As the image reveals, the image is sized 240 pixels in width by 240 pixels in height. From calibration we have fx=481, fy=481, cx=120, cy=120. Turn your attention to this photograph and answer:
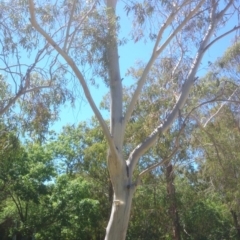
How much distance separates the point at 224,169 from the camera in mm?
15172

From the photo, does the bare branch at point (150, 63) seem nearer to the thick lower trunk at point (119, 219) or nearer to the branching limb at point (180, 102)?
the branching limb at point (180, 102)

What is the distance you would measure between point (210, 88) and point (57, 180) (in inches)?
313

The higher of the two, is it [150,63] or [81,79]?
[150,63]

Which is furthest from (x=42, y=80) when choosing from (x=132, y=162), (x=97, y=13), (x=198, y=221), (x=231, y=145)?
(x=198, y=221)

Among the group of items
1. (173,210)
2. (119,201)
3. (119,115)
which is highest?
(173,210)

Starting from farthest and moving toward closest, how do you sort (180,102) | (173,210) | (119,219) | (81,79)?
(173,210)
(180,102)
(81,79)
(119,219)

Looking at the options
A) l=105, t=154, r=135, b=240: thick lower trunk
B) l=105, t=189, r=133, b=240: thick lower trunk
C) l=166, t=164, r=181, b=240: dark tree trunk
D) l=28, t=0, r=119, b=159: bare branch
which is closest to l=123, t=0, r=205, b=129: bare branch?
l=28, t=0, r=119, b=159: bare branch

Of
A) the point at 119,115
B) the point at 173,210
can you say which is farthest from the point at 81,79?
the point at 173,210

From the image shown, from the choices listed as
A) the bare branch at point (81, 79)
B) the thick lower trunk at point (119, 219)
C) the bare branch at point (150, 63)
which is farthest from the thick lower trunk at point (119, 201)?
the bare branch at point (150, 63)

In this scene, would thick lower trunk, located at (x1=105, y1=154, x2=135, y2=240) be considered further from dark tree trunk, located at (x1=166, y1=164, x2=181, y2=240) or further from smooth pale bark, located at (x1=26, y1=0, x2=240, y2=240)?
dark tree trunk, located at (x1=166, y1=164, x2=181, y2=240)

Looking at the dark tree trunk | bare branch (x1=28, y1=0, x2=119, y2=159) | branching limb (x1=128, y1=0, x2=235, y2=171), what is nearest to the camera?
bare branch (x1=28, y1=0, x2=119, y2=159)

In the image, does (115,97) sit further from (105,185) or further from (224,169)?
(105,185)

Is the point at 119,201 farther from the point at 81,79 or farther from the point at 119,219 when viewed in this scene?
the point at 81,79

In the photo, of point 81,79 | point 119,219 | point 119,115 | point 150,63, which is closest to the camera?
point 119,219
